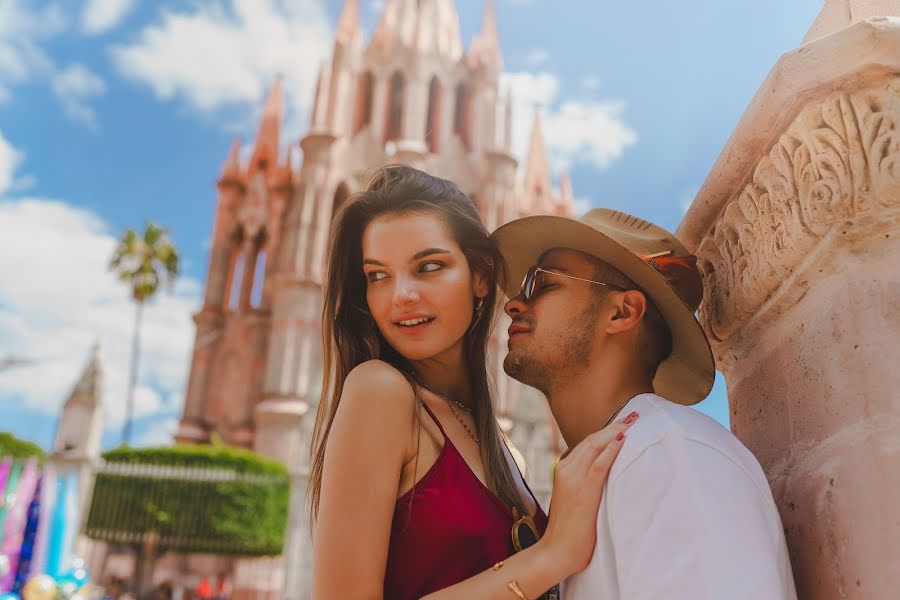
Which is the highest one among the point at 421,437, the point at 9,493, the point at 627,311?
the point at 627,311

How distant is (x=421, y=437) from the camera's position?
77.0 inches

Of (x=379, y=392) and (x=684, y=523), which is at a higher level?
(x=379, y=392)

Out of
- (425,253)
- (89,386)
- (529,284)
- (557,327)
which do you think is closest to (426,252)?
(425,253)

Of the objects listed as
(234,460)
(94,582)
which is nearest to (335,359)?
(234,460)

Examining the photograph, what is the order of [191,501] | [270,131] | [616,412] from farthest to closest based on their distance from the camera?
[270,131], [191,501], [616,412]

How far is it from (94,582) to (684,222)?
22490mm

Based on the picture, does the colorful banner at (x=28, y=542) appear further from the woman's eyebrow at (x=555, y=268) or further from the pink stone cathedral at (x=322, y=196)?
the pink stone cathedral at (x=322, y=196)

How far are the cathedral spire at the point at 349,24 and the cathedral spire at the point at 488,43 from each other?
17.5ft

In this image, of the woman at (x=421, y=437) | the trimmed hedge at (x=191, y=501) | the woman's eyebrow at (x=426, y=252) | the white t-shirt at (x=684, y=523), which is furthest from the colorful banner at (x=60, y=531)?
the white t-shirt at (x=684, y=523)

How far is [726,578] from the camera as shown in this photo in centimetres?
129

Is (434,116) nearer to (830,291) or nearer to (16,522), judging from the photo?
(16,522)

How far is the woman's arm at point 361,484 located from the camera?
1.73 meters

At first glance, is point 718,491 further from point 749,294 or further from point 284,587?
point 284,587

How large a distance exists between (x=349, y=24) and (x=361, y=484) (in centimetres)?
3463
